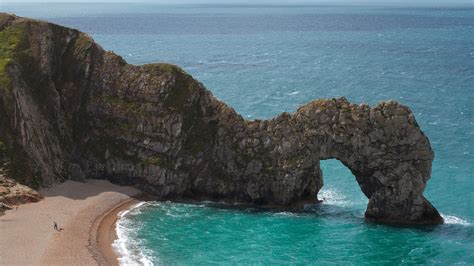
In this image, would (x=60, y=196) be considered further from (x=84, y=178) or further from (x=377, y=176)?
(x=377, y=176)

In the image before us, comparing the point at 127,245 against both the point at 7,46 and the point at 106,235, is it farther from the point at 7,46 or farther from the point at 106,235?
the point at 7,46

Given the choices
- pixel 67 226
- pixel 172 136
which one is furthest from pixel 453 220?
pixel 67 226

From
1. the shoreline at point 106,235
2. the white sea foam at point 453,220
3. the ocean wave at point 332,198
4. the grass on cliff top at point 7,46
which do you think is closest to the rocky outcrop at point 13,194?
the shoreline at point 106,235

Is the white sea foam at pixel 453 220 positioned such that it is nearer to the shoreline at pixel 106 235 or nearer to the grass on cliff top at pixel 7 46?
the shoreline at pixel 106 235

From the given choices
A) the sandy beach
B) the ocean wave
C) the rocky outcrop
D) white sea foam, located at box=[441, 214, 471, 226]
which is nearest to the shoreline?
the sandy beach

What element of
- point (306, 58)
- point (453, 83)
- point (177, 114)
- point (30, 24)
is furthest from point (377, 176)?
point (306, 58)
